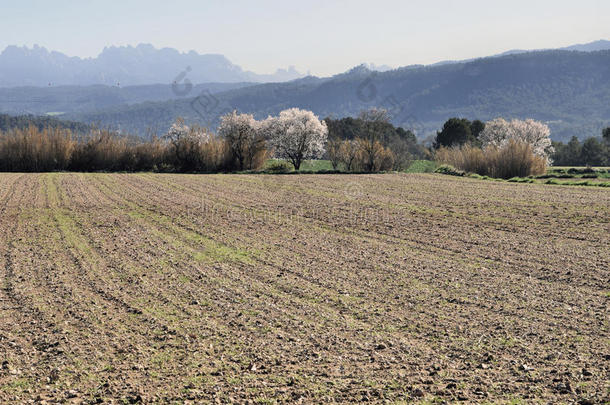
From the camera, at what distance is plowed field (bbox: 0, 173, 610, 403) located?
6.77 m

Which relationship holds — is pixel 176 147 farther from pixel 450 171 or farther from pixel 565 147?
pixel 565 147

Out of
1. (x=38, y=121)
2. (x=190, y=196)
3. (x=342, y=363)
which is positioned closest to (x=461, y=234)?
(x=342, y=363)

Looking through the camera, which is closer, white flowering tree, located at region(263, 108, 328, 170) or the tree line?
white flowering tree, located at region(263, 108, 328, 170)

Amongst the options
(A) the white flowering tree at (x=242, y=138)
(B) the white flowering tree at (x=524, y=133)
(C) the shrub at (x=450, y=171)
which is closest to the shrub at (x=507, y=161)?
(C) the shrub at (x=450, y=171)

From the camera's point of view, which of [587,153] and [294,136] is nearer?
[294,136]

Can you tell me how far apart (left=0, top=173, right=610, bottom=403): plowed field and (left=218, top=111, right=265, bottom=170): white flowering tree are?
37088 millimetres

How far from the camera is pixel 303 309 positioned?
973cm

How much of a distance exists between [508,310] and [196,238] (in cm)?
1019

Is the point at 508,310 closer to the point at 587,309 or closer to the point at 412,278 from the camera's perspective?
the point at 587,309

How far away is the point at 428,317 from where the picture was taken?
935 cm

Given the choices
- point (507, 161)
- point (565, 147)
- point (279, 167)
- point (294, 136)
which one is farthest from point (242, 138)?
point (565, 147)

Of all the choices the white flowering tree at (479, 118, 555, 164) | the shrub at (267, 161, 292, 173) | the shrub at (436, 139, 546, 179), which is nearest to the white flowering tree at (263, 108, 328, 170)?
the shrub at (267, 161, 292, 173)

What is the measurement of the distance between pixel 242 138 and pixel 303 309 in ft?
163

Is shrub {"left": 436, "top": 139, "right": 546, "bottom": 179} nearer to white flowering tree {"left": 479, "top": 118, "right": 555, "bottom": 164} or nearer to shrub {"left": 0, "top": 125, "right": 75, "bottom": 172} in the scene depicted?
white flowering tree {"left": 479, "top": 118, "right": 555, "bottom": 164}
